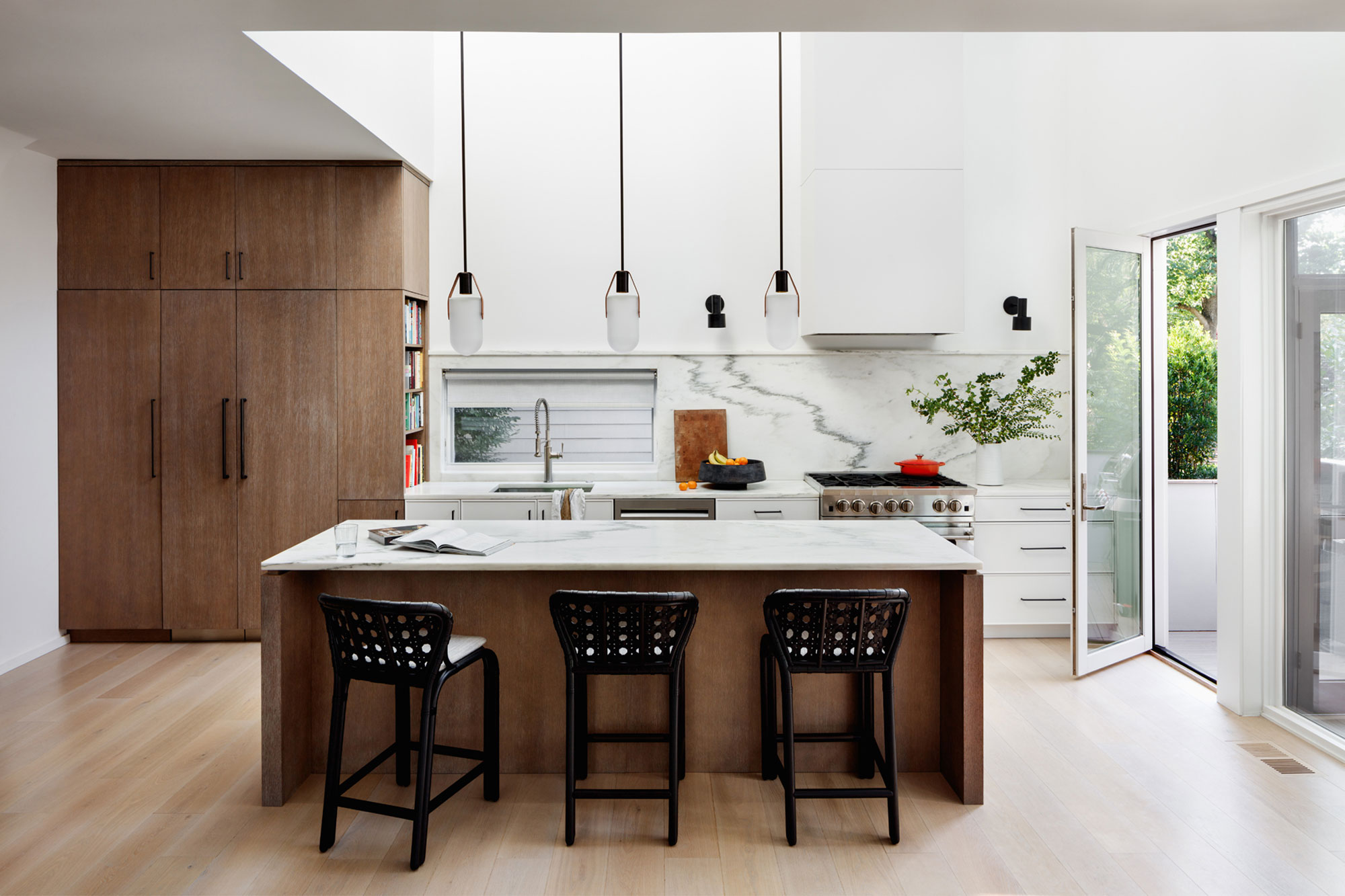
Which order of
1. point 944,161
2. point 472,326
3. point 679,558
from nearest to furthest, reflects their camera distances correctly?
point 679,558 < point 472,326 < point 944,161

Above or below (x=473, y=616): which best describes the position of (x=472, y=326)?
above

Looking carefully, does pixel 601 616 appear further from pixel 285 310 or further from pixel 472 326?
pixel 285 310

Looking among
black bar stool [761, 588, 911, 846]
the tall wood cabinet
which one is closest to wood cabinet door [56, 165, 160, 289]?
the tall wood cabinet

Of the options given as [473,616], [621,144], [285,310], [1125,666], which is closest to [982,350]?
[1125,666]

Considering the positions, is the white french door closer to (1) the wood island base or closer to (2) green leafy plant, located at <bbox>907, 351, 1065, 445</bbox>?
(2) green leafy plant, located at <bbox>907, 351, 1065, 445</bbox>

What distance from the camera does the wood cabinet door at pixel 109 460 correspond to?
15.1ft

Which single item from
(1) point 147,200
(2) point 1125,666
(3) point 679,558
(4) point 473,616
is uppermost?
(1) point 147,200

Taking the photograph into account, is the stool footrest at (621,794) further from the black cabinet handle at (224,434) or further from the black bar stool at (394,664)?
the black cabinet handle at (224,434)

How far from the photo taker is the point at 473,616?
3117mm

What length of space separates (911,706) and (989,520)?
6.28 ft

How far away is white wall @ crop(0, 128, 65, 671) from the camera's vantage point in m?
4.23

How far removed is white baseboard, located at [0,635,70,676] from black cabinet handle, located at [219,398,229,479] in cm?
125

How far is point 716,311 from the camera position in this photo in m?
5.18

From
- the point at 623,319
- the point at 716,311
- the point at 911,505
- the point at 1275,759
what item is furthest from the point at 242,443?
the point at 1275,759
